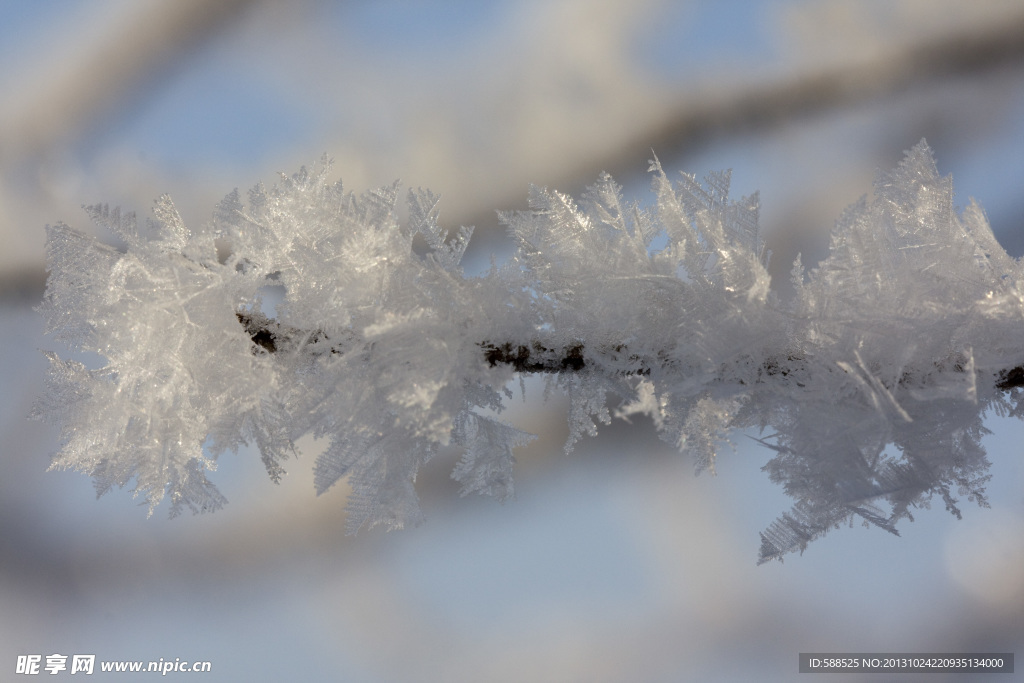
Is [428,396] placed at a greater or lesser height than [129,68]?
lesser

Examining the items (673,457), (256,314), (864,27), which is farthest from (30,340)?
(864,27)

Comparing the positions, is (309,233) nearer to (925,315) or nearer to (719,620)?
(925,315)

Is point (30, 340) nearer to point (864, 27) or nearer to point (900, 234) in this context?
point (900, 234)

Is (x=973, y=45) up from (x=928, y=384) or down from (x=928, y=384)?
up

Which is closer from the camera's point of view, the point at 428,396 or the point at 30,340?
the point at 428,396

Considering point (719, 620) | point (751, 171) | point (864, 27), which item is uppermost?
point (864, 27)

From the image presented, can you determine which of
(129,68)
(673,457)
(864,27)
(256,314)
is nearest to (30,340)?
(129,68)
